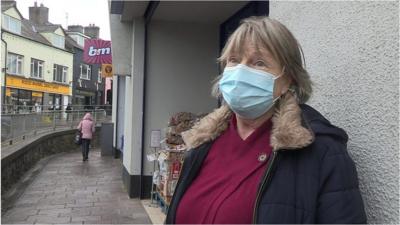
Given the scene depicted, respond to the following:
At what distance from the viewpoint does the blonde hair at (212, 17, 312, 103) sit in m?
1.75

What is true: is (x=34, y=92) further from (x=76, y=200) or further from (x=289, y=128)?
(x=289, y=128)

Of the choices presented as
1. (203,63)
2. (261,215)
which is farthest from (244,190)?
(203,63)

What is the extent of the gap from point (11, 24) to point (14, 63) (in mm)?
3056

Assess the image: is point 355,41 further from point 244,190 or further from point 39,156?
point 39,156

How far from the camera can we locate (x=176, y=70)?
9953 millimetres

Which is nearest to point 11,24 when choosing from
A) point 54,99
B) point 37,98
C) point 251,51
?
point 37,98

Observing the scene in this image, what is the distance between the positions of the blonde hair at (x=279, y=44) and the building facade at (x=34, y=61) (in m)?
36.7

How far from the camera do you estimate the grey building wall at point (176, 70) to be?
9.95 metres

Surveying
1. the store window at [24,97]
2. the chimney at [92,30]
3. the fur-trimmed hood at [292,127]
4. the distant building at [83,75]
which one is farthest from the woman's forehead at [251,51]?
the chimney at [92,30]

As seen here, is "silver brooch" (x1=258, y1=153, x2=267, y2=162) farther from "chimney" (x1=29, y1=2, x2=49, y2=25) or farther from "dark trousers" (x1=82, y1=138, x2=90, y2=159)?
"chimney" (x1=29, y1=2, x2=49, y2=25)

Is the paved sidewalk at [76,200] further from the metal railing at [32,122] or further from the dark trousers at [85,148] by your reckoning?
the dark trousers at [85,148]

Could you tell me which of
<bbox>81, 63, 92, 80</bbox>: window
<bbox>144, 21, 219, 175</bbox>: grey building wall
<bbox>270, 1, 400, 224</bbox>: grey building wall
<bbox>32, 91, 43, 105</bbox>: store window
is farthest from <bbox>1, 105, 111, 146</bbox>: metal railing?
<bbox>81, 63, 92, 80</bbox>: window

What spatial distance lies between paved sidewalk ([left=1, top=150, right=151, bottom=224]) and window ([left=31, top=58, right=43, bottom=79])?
31.2 meters

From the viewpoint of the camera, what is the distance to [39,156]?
1736cm
